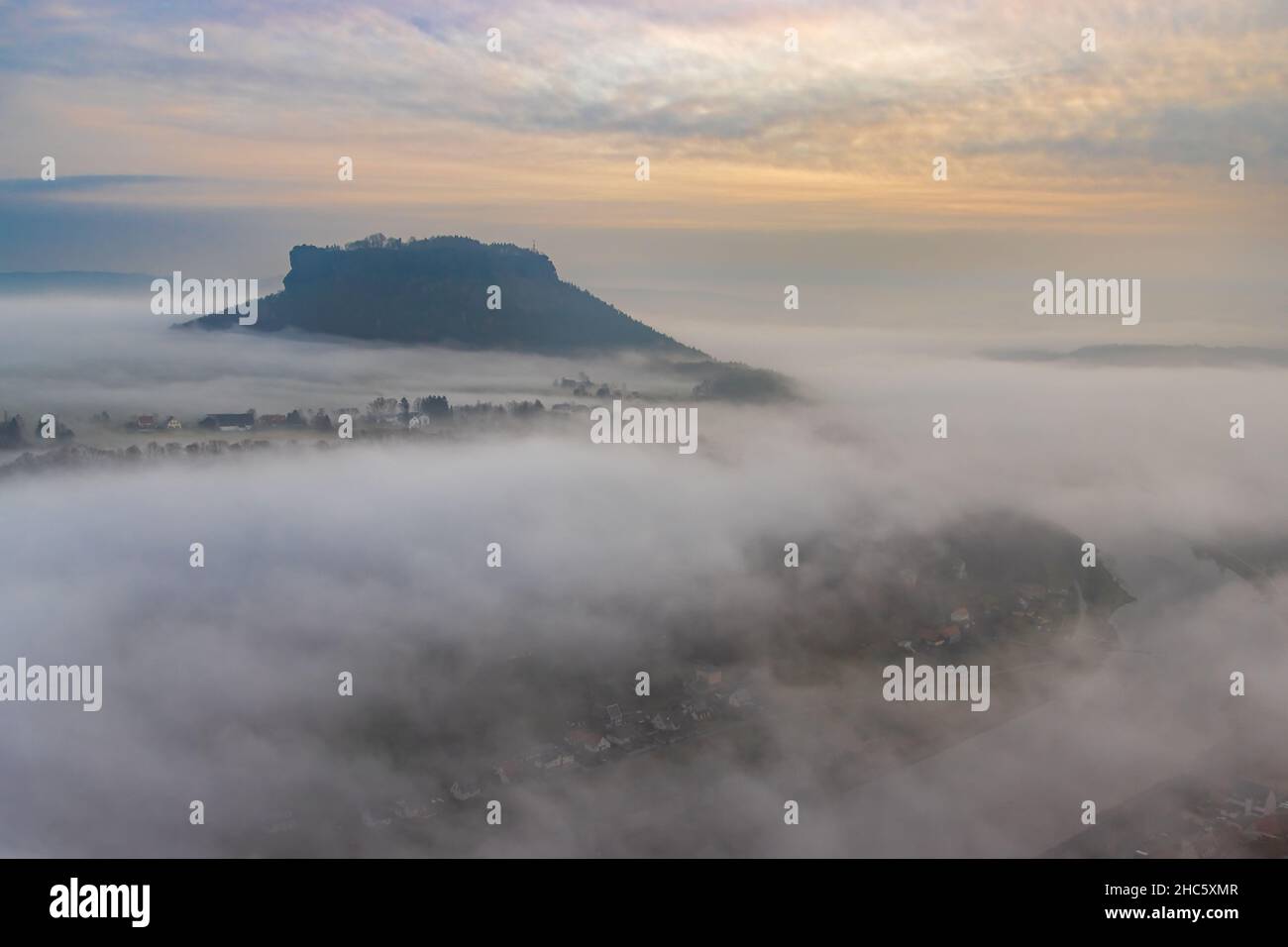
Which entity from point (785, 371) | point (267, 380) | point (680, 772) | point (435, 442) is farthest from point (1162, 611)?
point (267, 380)

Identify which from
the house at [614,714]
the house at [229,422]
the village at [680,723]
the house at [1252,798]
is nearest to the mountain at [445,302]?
Result: the house at [229,422]

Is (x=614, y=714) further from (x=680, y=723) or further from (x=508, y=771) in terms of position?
(x=508, y=771)

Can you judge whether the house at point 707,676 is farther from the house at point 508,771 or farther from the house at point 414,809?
the house at point 414,809

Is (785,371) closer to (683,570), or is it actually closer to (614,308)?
(614,308)

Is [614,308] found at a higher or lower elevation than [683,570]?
higher

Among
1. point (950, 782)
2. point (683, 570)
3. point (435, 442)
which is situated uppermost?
point (435, 442)

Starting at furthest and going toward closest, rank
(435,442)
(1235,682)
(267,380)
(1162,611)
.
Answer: (267,380)
(435,442)
(1162,611)
(1235,682)
